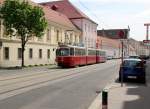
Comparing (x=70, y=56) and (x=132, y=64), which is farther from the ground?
(x=70, y=56)

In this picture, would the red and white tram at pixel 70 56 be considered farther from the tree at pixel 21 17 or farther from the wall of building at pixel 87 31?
the wall of building at pixel 87 31

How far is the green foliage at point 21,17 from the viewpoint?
44906 mm

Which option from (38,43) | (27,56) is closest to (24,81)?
(27,56)

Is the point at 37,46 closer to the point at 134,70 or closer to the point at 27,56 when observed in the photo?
the point at 27,56

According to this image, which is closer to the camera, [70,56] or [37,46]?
[70,56]

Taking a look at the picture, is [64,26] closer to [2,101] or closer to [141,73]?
[141,73]

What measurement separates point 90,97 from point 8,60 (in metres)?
34.3

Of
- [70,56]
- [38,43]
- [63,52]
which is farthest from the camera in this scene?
[38,43]

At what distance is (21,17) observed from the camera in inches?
1768

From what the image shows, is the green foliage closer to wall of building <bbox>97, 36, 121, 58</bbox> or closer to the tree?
the tree

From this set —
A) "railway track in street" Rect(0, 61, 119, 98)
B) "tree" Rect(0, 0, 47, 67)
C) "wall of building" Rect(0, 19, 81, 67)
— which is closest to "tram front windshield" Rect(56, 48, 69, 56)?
"tree" Rect(0, 0, 47, 67)

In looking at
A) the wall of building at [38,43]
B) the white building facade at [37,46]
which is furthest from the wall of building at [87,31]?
the white building facade at [37,46]

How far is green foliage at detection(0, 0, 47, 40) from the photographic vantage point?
1768 inches

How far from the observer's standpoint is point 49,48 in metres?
64.1
